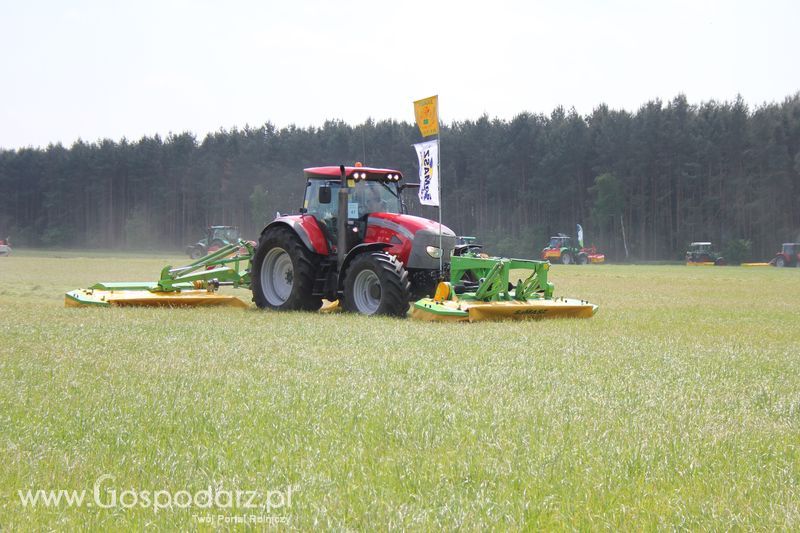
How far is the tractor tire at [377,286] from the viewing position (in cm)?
1252

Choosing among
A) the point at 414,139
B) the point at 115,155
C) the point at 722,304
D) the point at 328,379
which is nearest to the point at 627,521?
the point at 328,379

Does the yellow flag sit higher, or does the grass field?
the yellow flag

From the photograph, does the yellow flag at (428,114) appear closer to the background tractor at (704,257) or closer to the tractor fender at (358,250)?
the tractor fender at (358,250)

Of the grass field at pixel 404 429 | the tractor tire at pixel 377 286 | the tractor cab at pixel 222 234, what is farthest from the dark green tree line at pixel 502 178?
the grass field at pixel 404 429

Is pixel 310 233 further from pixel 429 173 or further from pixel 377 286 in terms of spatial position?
pixel 429 173

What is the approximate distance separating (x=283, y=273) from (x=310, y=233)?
4.37 feet

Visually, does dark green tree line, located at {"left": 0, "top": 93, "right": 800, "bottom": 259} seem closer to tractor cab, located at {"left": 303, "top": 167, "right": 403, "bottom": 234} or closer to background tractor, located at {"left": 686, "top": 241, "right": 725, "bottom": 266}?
background tractor, located at {"left": 686, "top": 241, "right": 725, "bottom": 266}

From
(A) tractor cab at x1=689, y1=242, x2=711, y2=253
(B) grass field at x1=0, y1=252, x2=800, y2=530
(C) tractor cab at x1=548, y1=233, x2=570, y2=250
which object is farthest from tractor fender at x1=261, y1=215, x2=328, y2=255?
(A) tractor cab at x1=689, y1=242, x2=711, y2=253

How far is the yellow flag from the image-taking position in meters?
13.6

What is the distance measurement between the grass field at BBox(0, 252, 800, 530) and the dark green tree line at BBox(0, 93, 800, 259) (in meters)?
53.0

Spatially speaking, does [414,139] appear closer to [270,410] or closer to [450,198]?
[450,198]

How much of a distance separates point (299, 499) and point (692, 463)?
2.01m

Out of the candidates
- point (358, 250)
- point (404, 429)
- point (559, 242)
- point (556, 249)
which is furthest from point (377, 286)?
point (559, 242)

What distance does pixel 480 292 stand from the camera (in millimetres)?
12656
